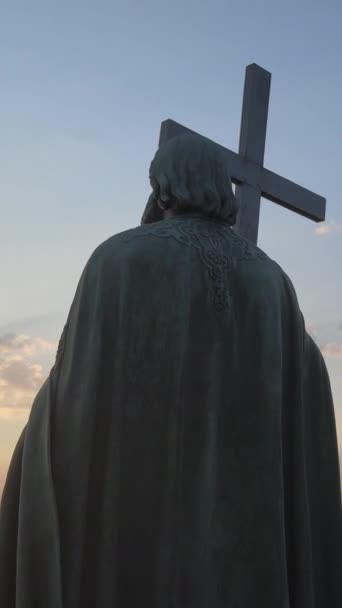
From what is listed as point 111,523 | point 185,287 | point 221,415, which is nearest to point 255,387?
point 221,415

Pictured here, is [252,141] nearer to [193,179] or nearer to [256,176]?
[256,176]

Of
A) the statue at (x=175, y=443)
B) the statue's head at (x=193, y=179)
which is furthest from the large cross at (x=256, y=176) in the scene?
the statue at (x=175, y=443)

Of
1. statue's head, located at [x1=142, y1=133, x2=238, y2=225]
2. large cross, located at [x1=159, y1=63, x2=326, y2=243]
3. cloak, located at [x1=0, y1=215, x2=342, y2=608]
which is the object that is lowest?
cloak, located at [x1=0, y1=215, x2=342, y2=608]

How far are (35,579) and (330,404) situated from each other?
175cm

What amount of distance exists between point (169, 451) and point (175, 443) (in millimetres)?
43

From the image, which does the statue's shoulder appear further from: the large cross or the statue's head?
the large cross

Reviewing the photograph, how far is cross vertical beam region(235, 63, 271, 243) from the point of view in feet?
23.5

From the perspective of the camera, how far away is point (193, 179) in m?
4.57

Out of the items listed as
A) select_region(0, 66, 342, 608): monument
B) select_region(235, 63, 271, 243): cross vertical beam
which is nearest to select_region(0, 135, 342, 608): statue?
select_region(0, 66, 342, 608): monument

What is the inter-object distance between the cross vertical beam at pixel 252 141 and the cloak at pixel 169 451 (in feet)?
8.67

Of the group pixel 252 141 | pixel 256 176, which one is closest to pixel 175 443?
pixel 256 176

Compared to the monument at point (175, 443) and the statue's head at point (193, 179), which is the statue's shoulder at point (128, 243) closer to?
the monument at point (175, 443)

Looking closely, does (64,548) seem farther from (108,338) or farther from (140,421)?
(108,338)

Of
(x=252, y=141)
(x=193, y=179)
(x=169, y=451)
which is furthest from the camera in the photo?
(x=252, y=141)
